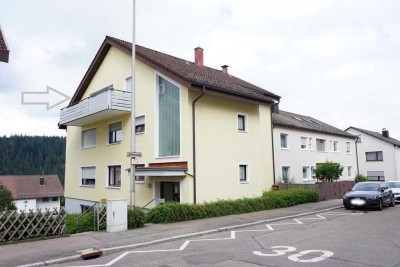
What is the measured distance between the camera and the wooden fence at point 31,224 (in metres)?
10.0

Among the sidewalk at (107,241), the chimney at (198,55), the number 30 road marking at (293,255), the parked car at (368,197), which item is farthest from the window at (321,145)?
the number 30 road marking at (293,255)

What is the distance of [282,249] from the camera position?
842 cm

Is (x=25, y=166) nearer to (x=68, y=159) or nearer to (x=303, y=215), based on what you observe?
(x=68, y=159)

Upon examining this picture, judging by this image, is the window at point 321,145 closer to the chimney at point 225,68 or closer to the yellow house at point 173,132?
the yellow house at point 173,132

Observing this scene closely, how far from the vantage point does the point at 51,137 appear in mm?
131750

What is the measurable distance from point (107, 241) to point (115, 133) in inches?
493

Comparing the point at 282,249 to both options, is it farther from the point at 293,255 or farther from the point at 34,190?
the point at 34,190

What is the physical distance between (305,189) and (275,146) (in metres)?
4.10

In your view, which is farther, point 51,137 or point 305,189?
point 51,137

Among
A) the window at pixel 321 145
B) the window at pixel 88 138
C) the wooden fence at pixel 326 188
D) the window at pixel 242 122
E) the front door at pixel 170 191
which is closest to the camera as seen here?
the front door at pixel 170 191

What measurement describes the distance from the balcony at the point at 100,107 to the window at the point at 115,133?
63 centimetres

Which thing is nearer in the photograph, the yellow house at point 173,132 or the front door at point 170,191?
the yellow house at point 173,132

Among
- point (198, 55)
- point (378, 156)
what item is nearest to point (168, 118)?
point (198, 55)

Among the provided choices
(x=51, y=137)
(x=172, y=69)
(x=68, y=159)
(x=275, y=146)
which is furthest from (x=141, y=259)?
(x=51, y=137)
